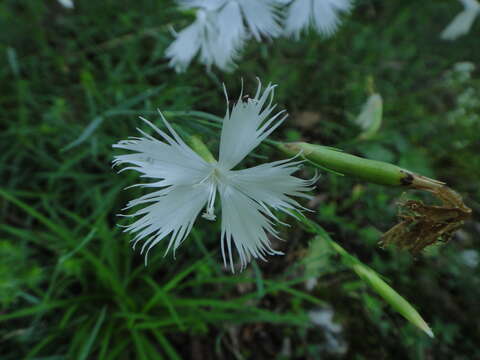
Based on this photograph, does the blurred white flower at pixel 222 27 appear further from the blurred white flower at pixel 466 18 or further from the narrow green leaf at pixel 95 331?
the blurred white flower at pixel 466 18

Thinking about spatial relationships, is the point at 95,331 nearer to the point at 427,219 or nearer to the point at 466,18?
the point at 427,219

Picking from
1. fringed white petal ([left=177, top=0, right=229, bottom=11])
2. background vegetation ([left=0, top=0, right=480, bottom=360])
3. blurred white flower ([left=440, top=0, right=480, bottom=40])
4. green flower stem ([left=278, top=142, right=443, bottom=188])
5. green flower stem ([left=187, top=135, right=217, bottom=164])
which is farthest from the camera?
blurred white flower ([left=440, top=0, right=480, bottom=40])

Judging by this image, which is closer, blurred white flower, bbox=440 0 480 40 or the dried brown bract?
the dried brown bract

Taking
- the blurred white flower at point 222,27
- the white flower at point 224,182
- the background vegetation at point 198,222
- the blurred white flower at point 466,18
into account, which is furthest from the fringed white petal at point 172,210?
the blurred white flower at point 466,18

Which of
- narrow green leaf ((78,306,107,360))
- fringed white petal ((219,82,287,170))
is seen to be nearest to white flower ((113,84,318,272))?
fringed white petal ((219,82,287,170))

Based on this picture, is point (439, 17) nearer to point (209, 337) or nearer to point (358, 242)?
point (358, 242)

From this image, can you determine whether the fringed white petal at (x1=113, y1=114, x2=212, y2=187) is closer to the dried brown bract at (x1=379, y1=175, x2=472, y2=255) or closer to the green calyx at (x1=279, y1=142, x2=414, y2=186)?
the green calyx at (x1=279, y1=142, x2=414, y2=186)

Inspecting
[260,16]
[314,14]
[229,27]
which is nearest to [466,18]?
[314,14]
